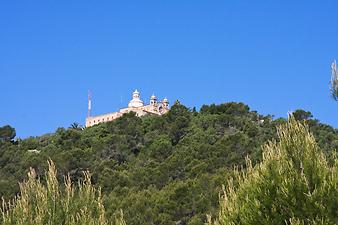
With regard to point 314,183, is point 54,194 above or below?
above

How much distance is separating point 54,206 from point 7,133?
5737 cm

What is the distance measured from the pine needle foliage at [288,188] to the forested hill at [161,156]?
5.87m

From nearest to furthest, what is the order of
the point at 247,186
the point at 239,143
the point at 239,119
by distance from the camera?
the point at 247,186 → the point at 239,143 → the point at 239,119

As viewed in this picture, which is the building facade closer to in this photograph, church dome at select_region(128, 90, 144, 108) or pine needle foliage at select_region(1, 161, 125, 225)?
church dome at select_region(128, 90, 144, 108)

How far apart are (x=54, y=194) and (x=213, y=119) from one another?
4721 centimetres

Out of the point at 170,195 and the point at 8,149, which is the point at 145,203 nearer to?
the point at 170,195

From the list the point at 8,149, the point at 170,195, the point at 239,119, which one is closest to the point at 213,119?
the point at 239,119

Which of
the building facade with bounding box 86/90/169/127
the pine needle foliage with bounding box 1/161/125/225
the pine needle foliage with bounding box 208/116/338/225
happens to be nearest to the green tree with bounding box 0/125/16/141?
the building facade with bounding box 86/90/169/127

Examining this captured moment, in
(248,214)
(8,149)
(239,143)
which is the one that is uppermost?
(8,149)

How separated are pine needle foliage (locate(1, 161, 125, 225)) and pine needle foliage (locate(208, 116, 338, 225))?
3.17 meters

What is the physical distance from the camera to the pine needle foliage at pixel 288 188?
464 inches

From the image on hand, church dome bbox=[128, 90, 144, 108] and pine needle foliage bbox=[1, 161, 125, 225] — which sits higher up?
church dome bbox=[128, 90, 144, 108]

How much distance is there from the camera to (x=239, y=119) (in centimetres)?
5981

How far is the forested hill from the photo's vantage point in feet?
97.3
